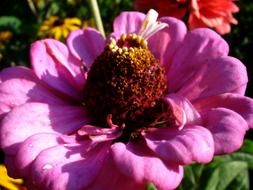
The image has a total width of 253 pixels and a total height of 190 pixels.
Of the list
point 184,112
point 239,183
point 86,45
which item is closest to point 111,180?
point 184,112

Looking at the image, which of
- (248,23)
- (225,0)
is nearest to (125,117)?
(225,0)

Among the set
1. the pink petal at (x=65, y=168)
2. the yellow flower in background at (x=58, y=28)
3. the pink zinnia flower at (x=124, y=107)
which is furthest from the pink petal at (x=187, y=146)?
the yellow flower in background at (x=58, y=28)

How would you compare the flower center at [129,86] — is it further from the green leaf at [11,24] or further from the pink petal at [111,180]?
the green leaf at [11,24]

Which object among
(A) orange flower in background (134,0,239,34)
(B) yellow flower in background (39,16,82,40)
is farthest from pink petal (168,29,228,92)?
(B) yellow flower in background (39,16,82,40)

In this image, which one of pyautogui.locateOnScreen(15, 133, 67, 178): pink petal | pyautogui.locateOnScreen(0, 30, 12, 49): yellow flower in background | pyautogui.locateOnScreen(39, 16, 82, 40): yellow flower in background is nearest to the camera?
pyautogui.locateOnScreen(15, 133, 67, 178): pink petal

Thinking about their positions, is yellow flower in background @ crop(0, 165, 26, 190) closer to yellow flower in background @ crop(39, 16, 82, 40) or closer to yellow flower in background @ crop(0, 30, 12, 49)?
yellow flower in background @ crop(39, 16, 82, 40)

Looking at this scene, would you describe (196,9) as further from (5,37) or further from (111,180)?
(5,37)

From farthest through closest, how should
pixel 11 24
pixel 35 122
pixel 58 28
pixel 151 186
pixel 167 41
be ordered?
pixel 58 28 → pixel 11 24 → pixel 167 41 → pixel 35 122 → pixel 151 186
